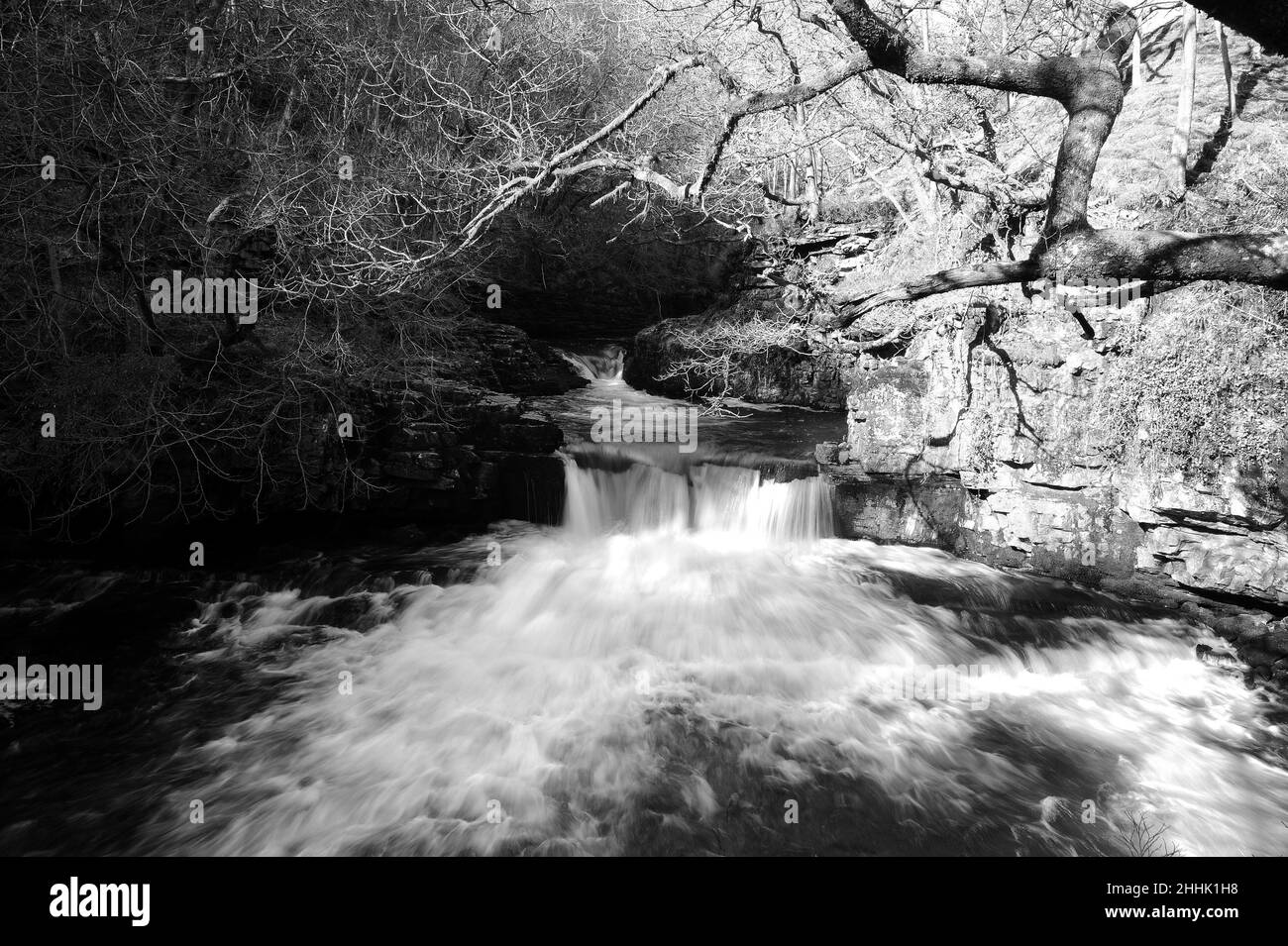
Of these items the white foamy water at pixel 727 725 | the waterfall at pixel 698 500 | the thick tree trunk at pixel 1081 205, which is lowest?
the white foamy water at pixel 727 725

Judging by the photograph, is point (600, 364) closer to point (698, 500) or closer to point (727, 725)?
point (698, 500)

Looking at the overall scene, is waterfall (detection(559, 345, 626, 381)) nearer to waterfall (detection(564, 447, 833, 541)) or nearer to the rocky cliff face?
waterfall (detection(564, 447, 833, 541))

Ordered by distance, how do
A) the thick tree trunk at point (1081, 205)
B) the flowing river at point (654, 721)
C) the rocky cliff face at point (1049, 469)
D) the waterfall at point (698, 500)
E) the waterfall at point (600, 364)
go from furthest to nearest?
the waterfall at point (600, 364)
the waterfall at point (698, 500)
the rocky cliff face at point (1049, 469)
the flowing river at point (654, 721)
the thick tree trunk at point (1081, 205)

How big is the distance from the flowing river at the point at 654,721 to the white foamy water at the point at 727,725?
25mm

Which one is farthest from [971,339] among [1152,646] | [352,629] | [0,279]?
[0,279]

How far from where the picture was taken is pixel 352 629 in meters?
6.83

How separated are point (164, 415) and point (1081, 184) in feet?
25.2

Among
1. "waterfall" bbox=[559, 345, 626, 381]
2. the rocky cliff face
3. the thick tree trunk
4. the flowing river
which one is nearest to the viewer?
the thick tree trunk

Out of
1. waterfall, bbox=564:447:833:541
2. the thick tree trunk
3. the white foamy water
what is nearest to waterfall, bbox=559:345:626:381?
waterfall, bbox=564:447:833:541

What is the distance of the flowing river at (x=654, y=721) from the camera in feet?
14.0

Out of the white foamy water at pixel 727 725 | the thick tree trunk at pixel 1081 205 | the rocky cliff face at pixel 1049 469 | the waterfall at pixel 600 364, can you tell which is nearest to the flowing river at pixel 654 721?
the white foamy water at pixel 727 725

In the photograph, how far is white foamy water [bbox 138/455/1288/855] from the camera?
430 cm

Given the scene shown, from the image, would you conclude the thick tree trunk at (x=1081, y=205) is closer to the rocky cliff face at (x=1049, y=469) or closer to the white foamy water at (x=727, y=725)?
the white foamy water at (x=727, y=725)

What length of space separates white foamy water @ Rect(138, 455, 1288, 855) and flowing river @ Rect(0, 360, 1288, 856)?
25 millimetres
